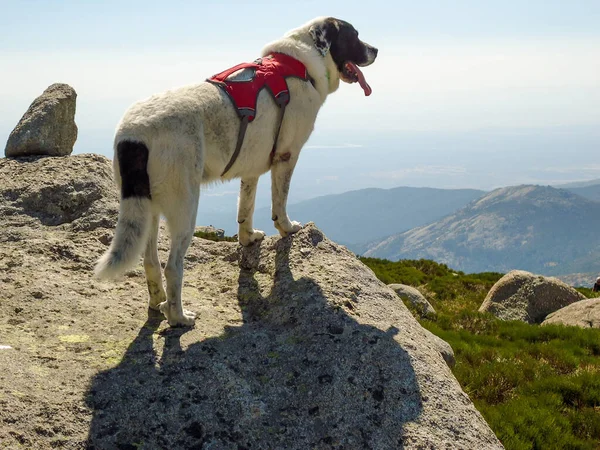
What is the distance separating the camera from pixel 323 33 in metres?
7.98

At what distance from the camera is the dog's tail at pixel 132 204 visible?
500 cm

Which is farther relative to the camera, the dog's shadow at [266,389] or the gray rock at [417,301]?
the gray rock at [417,301]

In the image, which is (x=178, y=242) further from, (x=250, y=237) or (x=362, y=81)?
(x=362, y=81)

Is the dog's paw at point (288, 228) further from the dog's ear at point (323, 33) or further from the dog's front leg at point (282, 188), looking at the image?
the dog's ear at point (323, 33)

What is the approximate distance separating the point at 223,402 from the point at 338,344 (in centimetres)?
146

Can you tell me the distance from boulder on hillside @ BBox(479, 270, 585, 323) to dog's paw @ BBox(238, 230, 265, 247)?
905 cm

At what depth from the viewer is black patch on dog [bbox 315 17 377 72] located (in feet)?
26.4

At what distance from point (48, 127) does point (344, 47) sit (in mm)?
6272

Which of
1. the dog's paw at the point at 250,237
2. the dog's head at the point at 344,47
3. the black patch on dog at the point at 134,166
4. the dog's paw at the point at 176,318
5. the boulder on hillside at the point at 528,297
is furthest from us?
the boulder on hillside at the point at 528,297

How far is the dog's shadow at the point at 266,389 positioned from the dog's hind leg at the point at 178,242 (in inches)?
8.1

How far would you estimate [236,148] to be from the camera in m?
6.40

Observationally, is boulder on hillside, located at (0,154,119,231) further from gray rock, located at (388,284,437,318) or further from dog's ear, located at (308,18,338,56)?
gray rock, located at (388,284,437,318)

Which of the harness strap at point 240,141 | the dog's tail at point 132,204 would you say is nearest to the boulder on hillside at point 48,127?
the harness strap at point 240,141

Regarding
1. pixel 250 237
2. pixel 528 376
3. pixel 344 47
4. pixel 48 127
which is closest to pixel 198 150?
pixel 250 237
